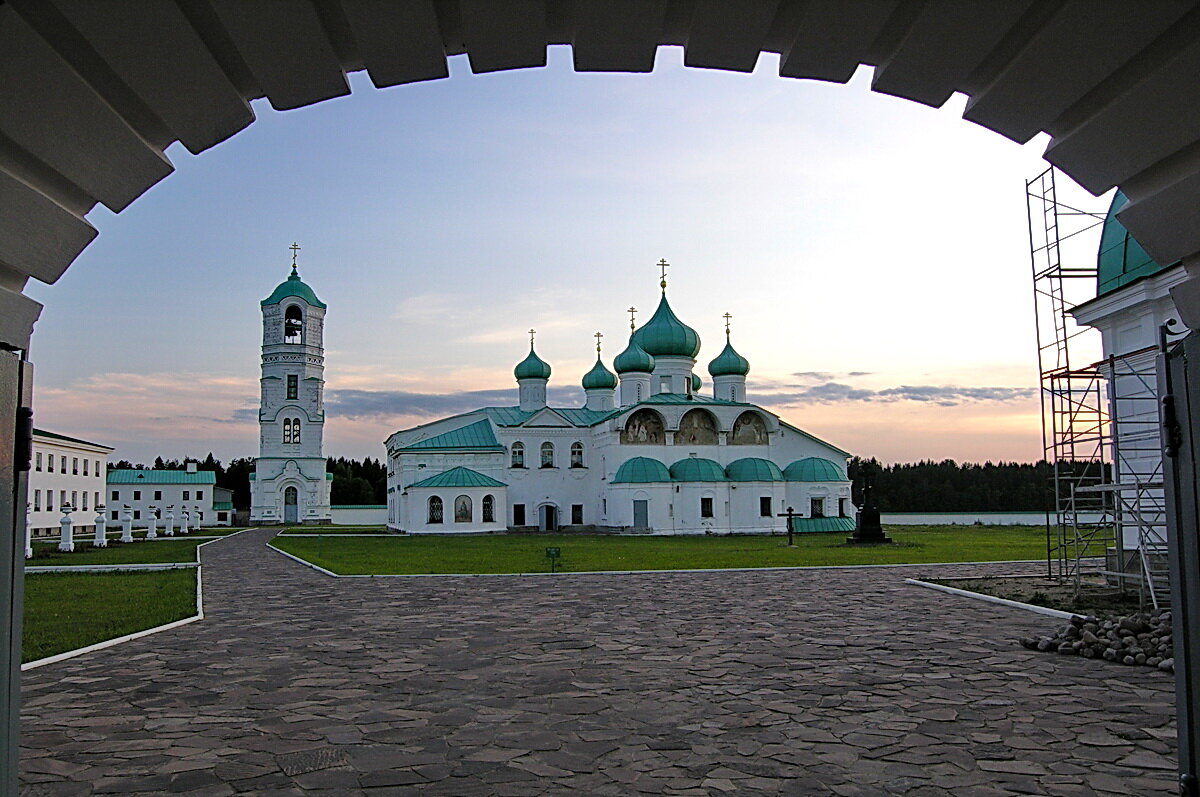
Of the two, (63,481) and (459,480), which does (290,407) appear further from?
(459,480)

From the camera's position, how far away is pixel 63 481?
2072 inches

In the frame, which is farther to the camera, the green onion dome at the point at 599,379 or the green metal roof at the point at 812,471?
the green onion dome at the point at 599,379

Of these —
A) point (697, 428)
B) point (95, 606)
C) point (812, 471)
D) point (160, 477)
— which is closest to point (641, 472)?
point (697, 428)

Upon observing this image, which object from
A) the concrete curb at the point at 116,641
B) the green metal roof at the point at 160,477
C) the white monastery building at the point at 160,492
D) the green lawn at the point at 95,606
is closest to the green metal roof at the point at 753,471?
the green lawn at the point at 95,606

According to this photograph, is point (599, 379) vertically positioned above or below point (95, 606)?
above

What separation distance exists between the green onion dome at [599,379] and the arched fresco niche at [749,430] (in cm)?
931

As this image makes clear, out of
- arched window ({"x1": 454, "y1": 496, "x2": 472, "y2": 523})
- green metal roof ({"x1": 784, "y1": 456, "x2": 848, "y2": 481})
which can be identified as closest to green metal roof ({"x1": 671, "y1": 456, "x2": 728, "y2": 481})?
green metal roof ({"x1": 784, "y1": 456, "x2": 848, "y2": 481})

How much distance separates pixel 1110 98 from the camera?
13.0 feet

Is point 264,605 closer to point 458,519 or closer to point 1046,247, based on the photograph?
point 1046,247

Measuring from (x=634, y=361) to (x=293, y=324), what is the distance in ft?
78.9

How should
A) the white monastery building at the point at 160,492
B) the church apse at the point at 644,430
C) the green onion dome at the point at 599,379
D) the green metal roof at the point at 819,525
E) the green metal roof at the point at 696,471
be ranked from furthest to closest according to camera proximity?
1. the white monastery building at the point at 160,492
2. the green onion dome at the point at 599,379
3. the church apse at the point at 644,430
4. the green metal roof at the point at 696,471
5. the green metal roof at the point at 819,525

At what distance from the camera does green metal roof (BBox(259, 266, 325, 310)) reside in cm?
6009

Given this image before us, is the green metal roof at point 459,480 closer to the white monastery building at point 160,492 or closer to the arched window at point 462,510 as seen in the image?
the arched window at point 462,510

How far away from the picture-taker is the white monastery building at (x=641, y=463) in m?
43.8
